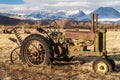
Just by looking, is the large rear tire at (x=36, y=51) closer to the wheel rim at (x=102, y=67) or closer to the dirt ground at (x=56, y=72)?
the dirt ground at (x=56, y=72)

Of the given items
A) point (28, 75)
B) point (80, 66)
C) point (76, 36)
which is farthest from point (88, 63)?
point (28, 75)

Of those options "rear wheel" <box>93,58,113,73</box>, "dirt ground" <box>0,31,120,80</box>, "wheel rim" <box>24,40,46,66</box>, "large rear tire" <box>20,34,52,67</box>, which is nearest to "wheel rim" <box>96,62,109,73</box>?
"rear wheel" <box>93,58,113,73</box>

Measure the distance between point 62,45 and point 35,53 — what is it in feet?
3.24

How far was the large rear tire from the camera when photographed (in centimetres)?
1296

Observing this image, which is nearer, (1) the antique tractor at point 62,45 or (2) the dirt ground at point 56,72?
(2) the dirt ground at point 56,72

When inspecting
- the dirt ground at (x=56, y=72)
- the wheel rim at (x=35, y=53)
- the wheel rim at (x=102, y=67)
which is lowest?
the dirt ground at (x=56, y=72)

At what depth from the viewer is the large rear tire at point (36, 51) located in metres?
13.0

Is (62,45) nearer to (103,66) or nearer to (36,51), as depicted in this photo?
(36,51)

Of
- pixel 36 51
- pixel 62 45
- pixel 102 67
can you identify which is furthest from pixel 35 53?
pixel 102 67

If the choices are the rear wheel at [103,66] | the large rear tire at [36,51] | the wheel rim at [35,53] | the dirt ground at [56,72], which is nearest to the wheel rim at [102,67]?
the rear wheel at [103,66]

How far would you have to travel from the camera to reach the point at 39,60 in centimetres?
1330

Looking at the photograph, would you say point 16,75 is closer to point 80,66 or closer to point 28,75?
point 28,75

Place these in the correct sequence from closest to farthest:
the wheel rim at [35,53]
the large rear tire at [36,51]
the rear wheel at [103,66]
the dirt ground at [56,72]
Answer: the dirt ground at [56,72], the rear wheel at [103,66], the large rear tire at [36,51], the wheel rim at [35,53]

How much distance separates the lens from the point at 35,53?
13336mm
